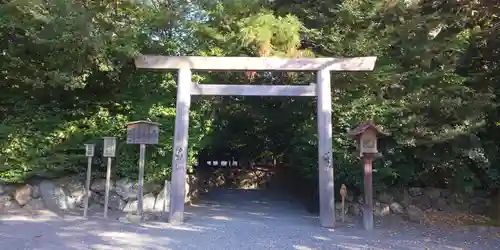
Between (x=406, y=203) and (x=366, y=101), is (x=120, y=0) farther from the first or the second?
(x=406, y=203)

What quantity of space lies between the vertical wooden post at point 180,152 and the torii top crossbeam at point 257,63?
0.87 ft

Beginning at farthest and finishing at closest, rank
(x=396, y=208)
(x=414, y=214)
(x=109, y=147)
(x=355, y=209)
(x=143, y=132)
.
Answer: (x=396, y=208) < (x=355, y=209) < (x=414, y=214) < (x=109, y=147) < (x=143, y=132)

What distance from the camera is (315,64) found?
28.9ft

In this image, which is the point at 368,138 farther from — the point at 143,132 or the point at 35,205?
the point at 35,205

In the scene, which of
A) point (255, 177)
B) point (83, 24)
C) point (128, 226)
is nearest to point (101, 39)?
point (83, 24)

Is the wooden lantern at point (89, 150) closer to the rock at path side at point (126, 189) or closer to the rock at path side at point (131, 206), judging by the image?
the rock at path side at point (126, 189)

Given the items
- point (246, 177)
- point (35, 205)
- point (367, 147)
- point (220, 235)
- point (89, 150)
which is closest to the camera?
point (220, 235)

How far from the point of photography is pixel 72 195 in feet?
32.2

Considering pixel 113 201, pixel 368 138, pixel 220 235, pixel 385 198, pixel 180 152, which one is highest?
pixel 368 138

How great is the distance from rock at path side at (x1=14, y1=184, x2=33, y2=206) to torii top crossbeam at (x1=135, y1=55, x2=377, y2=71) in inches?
156

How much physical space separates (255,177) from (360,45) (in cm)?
1315

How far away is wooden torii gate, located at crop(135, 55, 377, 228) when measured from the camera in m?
8.57

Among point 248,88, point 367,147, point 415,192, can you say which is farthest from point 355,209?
point 248,88

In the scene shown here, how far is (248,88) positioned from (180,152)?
1.97 metres
